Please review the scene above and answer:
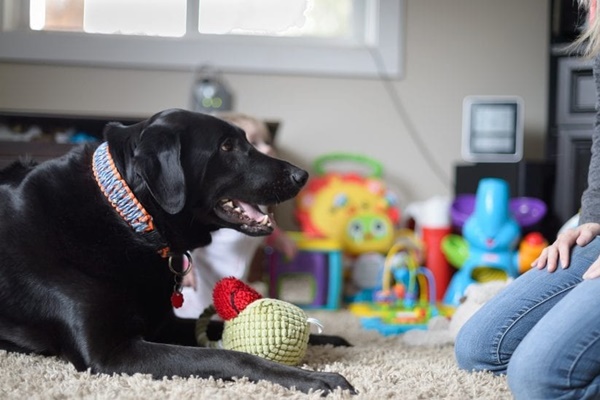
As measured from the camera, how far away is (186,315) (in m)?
2.04

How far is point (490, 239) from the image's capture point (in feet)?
8.97

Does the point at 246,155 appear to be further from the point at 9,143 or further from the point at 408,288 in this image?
the point at 408,288

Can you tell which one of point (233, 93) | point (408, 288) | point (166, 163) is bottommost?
point (408, 288)

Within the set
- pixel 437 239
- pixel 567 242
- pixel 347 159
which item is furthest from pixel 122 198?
pixel 347 159

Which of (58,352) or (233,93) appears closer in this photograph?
(58,352)

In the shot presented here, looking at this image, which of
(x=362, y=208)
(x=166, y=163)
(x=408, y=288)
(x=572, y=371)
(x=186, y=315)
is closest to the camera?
(x=572, y=371)

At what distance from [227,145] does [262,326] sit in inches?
15.3

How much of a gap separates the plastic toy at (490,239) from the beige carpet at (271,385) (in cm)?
127

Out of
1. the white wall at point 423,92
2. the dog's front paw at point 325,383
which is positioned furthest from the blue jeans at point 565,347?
the white wall at point 423,92

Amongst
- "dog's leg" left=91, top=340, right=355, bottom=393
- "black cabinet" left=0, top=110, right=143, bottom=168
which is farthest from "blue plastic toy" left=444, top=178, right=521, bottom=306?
"dog's leg" left=91, top=340, right=355, bottom=393

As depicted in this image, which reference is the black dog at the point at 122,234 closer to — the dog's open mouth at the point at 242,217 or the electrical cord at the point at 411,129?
the dog's open mouth at the point at 242,217

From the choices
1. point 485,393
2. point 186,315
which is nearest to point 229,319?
point 485,393

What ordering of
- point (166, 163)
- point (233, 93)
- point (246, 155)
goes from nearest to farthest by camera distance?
point (166, 163) → point (246, 155) → point (233, 93)

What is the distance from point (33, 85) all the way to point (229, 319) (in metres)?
2.21
